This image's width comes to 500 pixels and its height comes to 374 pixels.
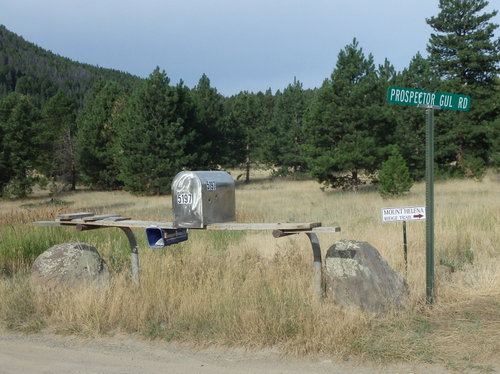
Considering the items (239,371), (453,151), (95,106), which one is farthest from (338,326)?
(95,106)

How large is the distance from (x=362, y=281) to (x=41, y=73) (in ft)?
517

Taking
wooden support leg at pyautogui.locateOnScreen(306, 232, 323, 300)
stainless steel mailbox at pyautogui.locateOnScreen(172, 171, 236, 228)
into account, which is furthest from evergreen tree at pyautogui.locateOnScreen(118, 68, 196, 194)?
wooden support leg at pyautogui.locateOnScreen(306, 232, 323, 300)

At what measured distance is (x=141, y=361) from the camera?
3830mm

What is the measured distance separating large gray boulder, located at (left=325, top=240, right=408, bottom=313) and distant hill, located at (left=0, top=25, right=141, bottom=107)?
4521 inches

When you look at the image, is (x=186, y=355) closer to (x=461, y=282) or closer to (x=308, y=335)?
(x=308, y=335)

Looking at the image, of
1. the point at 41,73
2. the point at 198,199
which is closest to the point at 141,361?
the point at 198,199

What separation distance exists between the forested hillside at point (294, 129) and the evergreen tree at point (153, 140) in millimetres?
70

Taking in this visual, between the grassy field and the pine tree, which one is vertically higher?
the pine tree

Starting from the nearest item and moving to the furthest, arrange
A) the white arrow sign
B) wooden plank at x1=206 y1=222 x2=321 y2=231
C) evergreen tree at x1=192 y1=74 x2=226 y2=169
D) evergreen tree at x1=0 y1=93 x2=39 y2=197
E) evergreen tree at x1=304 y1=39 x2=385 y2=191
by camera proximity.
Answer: wooden plank at x1=206 y1=222 x2=321 y2=231 → the white arrow sign → evergreen tree at x1=304 y1=39 x2=385 y2=191 → evergreen tree at x1=0 y1=93 x2=39 y2=197 → evergreen tree at x1=192 y1=74 x2=226 y2=169

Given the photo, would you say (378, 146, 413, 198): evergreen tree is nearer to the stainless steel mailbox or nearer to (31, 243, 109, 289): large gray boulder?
the stainless steel mailbox

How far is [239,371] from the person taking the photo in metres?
3.60

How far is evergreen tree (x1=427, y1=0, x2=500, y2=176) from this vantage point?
92.7 ft

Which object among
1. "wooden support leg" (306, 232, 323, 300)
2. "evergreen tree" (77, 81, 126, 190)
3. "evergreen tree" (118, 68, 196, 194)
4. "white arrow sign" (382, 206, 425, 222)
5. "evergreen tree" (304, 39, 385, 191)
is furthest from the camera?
"evergreen tree" (77, 81, 126, 190)

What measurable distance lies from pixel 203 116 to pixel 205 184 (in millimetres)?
32984
